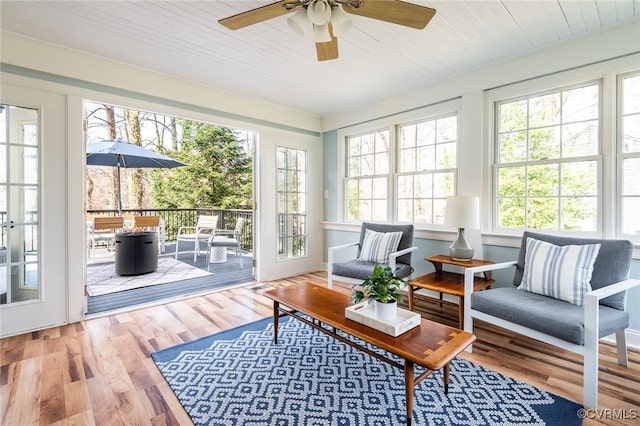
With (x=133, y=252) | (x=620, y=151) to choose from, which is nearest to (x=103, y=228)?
(x=133, y=252)

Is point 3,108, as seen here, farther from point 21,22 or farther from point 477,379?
point 477,379

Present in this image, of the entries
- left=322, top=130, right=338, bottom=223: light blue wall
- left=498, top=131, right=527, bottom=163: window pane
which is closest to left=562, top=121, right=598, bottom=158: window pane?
left=498, top=131, right=527, bottom=163: window pane

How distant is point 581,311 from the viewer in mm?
1787

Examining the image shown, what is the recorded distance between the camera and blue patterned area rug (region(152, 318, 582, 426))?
1.52 m

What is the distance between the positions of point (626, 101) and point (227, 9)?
3.05 m

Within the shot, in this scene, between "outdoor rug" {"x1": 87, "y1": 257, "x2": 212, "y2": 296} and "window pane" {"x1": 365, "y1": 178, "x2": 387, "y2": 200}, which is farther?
"window pane" {"x1": 365, "y1": 178, "x2": 387, "y2": 200}

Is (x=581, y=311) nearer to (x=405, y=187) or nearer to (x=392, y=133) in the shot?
(x=405, y=187)

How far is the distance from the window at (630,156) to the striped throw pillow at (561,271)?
1.84ft

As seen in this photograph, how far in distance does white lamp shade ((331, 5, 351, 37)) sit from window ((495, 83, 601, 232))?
2097 millimetres

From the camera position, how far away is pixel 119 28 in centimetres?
232

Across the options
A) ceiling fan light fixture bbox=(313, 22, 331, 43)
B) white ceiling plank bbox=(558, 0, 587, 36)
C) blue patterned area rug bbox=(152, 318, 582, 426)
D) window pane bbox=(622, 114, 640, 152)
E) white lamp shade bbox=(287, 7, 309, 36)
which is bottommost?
blue patterned area rug bbox=(152, 318, 582, 426)

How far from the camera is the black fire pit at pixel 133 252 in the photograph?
4352mm

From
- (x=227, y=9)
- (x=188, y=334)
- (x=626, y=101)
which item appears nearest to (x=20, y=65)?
(x=227, y=9)

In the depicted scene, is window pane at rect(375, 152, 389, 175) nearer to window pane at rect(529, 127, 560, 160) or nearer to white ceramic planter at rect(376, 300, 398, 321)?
window pane at rect(529, 127, 560, 160)
